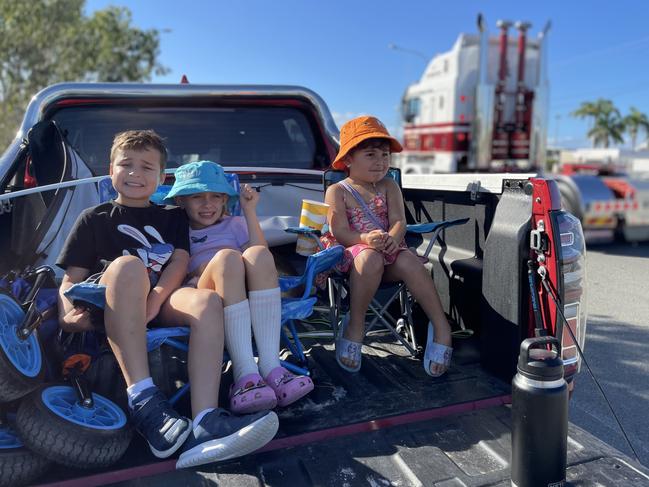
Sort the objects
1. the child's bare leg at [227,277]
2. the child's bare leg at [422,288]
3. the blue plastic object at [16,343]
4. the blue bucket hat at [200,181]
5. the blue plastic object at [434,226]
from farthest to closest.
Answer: the blue plastic object at [434,226] < the child's bare leg at [422,288] < the blue bucket hat at [200,181] < the child's bare leg at [227,277] < the blue plastic object at [16,343]

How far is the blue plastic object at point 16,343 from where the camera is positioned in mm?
1706

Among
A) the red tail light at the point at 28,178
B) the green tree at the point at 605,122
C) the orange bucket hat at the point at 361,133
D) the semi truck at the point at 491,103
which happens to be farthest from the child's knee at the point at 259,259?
the green tree at the point at 605,122

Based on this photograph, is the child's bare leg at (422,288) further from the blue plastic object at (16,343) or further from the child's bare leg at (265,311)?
the blue plastic object at (16,343)

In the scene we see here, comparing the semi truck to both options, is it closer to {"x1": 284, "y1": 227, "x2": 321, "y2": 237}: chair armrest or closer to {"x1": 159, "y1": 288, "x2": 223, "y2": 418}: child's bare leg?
{"x1": 284, "y1": 227, "x2": 321, "y2": 237}: chair armrest

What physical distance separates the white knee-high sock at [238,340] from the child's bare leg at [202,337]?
7cm

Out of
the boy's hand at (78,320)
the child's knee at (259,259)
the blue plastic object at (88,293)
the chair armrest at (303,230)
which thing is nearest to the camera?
the blue plastic object at (88,293)

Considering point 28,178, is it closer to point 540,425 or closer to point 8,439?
point 8,439

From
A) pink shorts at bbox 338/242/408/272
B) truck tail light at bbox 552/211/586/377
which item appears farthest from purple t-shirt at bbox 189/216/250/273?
truck tail light at bbox 552/211/586/377

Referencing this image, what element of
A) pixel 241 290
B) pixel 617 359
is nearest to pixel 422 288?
pixel 241 290

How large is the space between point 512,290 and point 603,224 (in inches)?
282

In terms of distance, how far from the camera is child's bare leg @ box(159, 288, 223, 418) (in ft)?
6.31

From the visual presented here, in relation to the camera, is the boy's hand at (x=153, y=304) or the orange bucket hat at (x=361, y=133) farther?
the orange bucket hat at (x=361, y=133)

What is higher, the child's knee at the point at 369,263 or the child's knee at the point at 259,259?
the child's knee at the point at 259,259

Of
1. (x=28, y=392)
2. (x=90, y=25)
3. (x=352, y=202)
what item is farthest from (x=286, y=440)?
(x=90, y=25)
